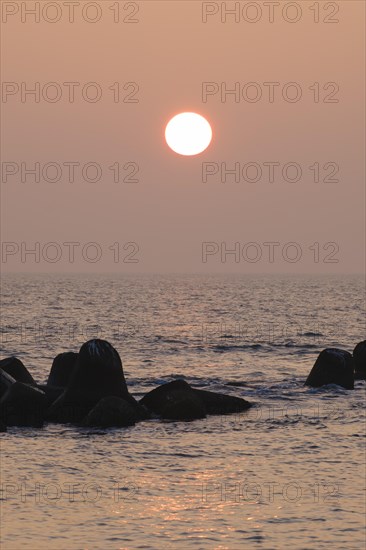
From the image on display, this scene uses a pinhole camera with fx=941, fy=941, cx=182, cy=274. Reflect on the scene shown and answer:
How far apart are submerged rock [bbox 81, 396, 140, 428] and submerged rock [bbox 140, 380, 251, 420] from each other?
1.53 metres

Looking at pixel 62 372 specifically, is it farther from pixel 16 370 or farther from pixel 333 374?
pixel 333 374

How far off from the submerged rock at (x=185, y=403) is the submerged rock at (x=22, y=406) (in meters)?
3.45

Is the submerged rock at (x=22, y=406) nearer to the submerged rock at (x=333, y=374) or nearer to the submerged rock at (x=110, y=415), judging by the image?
the submerged rock at (x=110, y=415)

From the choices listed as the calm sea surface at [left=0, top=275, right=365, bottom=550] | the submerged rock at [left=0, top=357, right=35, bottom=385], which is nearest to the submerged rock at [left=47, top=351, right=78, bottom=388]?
the submerged rock at [left=0, top=357, right=35, bottom=385]

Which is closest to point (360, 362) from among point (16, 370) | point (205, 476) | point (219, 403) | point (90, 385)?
point (219, 403)

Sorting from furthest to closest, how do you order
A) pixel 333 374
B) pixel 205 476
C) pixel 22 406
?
1. pixel 333 374
2. pixel 22 406
3. pixel 205 476

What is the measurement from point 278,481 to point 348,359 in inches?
703

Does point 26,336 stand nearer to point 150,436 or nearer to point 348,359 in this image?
point 348,359

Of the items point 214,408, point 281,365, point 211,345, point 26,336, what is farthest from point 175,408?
point 26,336

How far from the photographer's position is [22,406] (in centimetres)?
2728

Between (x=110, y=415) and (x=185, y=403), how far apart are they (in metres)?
2.59

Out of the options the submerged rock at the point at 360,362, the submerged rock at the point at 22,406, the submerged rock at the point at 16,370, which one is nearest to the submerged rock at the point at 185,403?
the submerged rock at the point at 22,406

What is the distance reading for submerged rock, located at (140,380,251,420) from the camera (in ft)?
91.8

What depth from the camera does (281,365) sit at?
1788 inches
